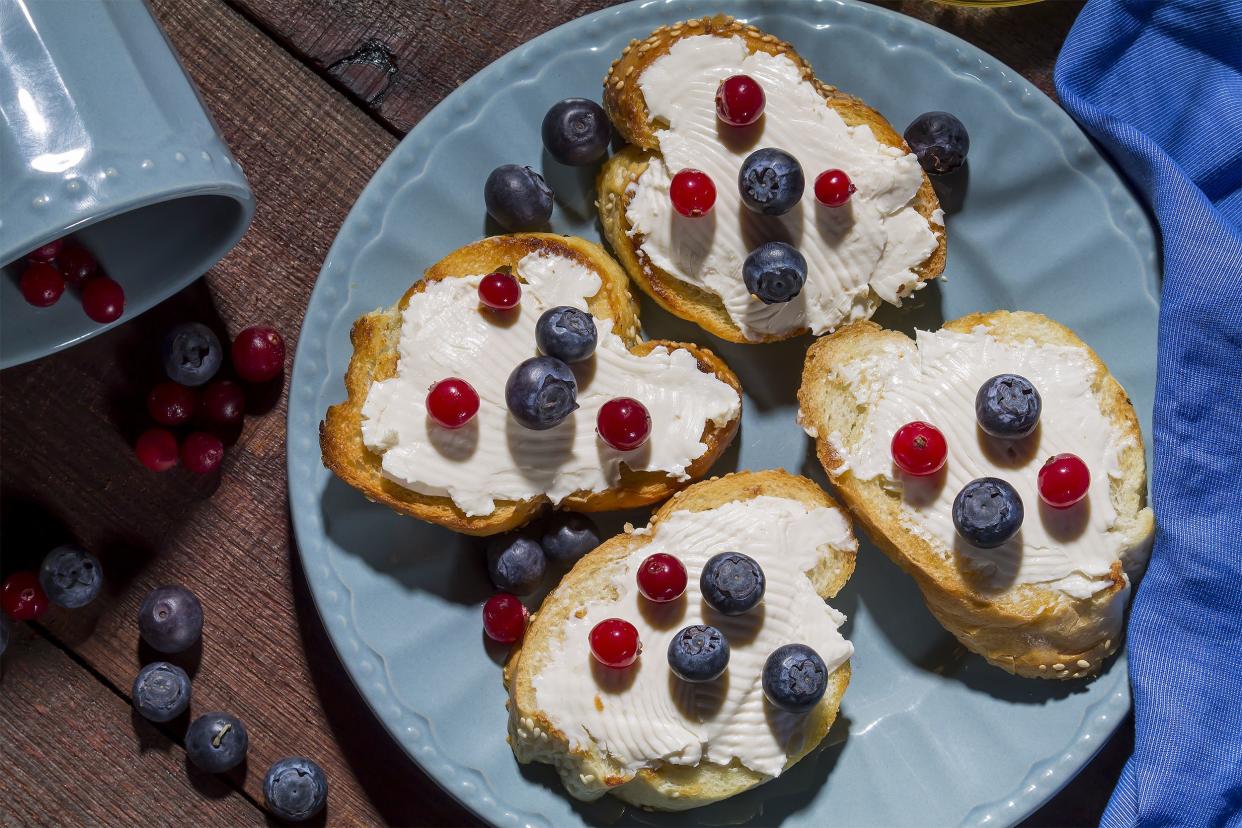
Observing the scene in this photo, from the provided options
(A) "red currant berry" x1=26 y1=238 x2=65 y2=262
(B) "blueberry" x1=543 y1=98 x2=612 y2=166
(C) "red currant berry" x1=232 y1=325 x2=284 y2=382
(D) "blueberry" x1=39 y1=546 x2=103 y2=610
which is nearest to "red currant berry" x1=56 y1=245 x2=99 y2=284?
(A) "red currant berry" x1=26 y1=238 x2=65 y2=262

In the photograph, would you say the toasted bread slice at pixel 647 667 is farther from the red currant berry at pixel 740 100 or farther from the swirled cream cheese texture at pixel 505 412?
the red currant berry at pixel 740 100

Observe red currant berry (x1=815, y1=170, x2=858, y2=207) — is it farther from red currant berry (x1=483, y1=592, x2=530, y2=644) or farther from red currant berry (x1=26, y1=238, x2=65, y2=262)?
red currant berry (x1=26, y1=238, x2=65, y2=262)

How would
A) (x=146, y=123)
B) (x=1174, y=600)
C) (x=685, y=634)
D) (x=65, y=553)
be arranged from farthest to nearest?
1. (x=65, y=553)
2. (x=1174, y=600)
3. (x=685, y=634)
4. (x=146, y=123)

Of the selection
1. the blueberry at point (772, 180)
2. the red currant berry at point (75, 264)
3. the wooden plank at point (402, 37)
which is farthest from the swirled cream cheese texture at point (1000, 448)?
the red currant berry at point (75, 264)

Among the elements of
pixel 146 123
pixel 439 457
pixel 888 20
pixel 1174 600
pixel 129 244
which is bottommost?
pixel 1174 600

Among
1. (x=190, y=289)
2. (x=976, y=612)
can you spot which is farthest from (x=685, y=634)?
(x=190, y=289)

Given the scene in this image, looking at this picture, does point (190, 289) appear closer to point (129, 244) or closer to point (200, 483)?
point (129, 244)
